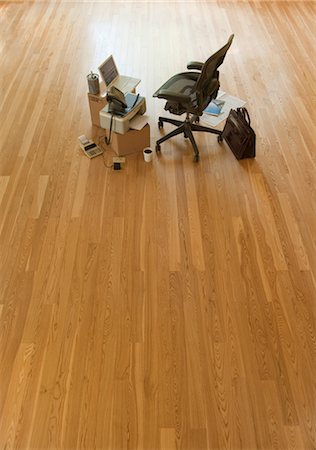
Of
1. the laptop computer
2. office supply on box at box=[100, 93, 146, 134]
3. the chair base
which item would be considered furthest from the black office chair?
the laptop computer

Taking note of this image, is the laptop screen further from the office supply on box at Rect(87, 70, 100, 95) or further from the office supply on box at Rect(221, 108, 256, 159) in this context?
the office supply on box at Rect(221, 108, 256, 159)

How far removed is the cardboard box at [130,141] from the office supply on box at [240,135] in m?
0.70

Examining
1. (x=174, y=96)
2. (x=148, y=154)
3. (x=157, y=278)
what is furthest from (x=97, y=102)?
(x=157, y=278)

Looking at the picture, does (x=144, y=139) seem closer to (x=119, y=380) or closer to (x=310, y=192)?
(x=310, y=192)

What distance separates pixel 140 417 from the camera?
2062 millimetres

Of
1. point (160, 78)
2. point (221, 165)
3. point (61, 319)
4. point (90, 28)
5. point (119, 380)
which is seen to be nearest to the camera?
point (119, 380)

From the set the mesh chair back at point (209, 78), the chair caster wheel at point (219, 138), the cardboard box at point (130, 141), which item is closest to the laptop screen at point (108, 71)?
the cardboard box at point (130, 141)

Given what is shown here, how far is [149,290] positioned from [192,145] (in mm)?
1422

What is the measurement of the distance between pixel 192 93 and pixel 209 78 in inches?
7.6

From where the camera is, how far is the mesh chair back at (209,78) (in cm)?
281

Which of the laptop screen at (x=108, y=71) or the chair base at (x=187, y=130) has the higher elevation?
the laptop screen at (x=108, y=71)

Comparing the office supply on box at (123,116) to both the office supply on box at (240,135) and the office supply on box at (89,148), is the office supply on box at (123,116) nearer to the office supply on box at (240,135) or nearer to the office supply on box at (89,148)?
the office supply on box at (89,148)

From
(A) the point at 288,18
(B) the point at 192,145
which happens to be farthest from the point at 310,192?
(A) the point at 288,18

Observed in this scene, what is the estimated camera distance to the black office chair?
2.89 meters
